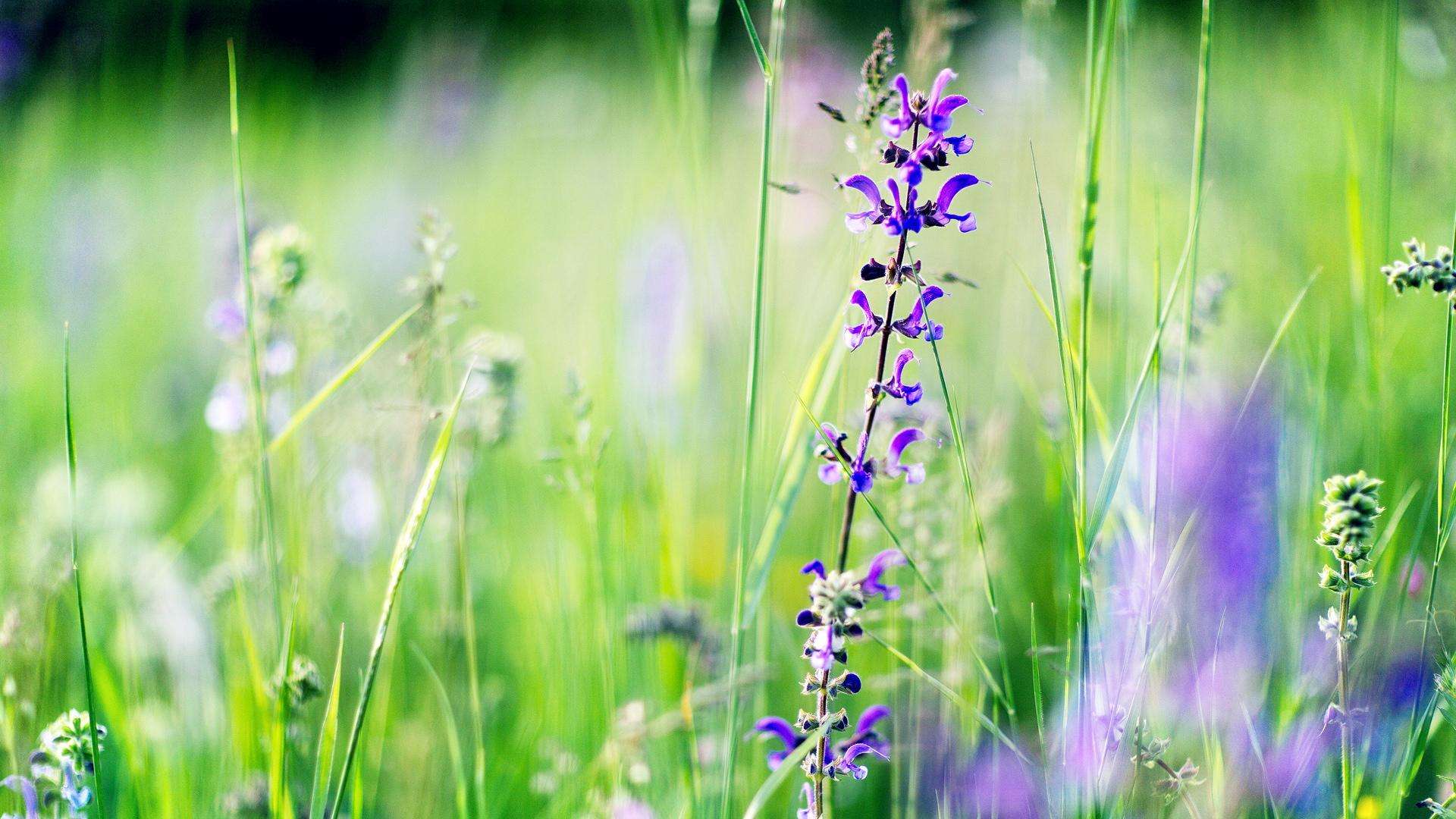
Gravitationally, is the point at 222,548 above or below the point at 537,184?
below

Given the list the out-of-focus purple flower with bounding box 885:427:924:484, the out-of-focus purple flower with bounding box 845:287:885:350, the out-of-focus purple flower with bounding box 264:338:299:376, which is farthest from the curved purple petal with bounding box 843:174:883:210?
the out-of-focus purple flower with bounding box 264:338:299:376

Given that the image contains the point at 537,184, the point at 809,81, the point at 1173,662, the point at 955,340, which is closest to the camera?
the point at 1173,662

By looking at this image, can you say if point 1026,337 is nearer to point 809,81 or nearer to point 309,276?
point 309,276

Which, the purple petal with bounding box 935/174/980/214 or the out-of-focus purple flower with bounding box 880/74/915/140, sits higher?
the out-of-focus purple flower with bounding box 880/74/915/140

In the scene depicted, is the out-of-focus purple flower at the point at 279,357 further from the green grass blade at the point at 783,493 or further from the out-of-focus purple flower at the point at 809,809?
the out-of-focus purple flower at the point at 809,809

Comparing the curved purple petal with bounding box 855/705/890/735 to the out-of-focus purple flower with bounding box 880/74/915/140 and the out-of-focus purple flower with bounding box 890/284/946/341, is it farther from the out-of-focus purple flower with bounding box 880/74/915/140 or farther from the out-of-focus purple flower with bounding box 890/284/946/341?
the out-of-focus purple flower with bounding box 880/74/915/140

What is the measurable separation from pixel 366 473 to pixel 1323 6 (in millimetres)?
2205

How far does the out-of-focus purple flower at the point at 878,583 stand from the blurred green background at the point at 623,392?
0.11 meters

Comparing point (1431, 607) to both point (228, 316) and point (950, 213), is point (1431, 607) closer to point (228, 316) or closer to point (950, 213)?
point (950, 213)

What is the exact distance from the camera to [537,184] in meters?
4.91

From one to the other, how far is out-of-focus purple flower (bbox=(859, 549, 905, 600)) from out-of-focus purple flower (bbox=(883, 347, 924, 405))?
6.3 inches

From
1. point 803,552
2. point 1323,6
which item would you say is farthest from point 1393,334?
point 803,552

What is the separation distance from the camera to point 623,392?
2033 millimetres

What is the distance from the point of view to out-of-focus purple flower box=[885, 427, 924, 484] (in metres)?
0.92
